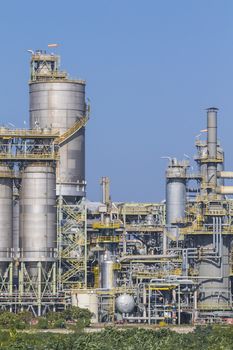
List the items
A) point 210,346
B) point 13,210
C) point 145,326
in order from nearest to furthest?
point 210,346 < point 145,326 < point 13,210

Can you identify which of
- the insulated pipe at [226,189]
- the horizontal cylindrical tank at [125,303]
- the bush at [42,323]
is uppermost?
the insulated pipe at [226,189]

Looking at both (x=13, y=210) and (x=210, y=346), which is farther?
(x=13, y=210)

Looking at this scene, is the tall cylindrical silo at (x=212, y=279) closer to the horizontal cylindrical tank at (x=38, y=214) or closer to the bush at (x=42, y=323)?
the horizontal cylindrical tank at (x=38, y=214)

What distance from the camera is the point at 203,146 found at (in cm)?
17800

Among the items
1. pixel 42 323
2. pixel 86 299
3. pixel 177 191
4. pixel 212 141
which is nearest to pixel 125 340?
pixel 42 323

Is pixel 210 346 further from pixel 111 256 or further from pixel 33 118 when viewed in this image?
pixel 33 118

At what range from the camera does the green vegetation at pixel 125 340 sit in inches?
5354

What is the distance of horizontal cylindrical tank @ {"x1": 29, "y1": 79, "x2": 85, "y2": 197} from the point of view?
580 feet

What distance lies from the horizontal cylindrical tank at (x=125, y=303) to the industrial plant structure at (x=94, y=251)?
3.2 inches

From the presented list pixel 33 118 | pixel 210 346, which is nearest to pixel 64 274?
pixel 33 118

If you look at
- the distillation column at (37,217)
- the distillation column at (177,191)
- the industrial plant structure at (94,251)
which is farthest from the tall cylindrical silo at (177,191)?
the distillation column at (37,217)

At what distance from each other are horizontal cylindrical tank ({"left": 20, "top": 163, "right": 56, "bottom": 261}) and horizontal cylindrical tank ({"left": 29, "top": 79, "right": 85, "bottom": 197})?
22.0 ft

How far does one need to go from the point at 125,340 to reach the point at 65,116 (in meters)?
38.7

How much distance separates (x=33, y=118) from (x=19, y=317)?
74.2 feet
